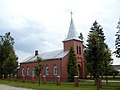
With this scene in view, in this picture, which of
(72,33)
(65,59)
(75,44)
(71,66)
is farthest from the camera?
(72,33)

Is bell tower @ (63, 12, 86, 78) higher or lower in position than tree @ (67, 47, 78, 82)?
higher

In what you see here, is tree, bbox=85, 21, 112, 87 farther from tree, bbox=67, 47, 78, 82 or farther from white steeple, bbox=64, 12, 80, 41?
white steeple, bbox=64, 12, 80, 41

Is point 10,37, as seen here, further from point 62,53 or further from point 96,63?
point 96,63

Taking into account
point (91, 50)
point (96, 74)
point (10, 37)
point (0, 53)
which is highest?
point (10, 37)

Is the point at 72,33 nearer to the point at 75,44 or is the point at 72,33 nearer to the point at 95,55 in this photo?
the point at 75,44

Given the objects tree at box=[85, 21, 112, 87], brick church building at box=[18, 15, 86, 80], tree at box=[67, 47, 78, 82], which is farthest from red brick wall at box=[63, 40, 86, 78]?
tree at box=[85, 21, 112, 87]

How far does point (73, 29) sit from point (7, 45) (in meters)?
22.5

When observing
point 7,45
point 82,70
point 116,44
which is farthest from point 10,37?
point 116,44

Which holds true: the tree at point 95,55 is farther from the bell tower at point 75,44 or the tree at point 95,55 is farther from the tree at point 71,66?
the bell tower at point 75,44

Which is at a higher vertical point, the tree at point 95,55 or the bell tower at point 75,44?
the bell tower at point 75,44

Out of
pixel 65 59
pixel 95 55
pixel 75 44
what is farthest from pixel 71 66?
pixel 95 55

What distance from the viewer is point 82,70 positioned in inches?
2162

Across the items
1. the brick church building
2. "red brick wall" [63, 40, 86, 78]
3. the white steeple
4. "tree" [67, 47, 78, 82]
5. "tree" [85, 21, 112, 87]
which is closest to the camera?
"tree" [85, 21, 112, 87]

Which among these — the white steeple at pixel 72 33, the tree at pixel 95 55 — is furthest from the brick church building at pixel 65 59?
the tree at pixel 95 55
